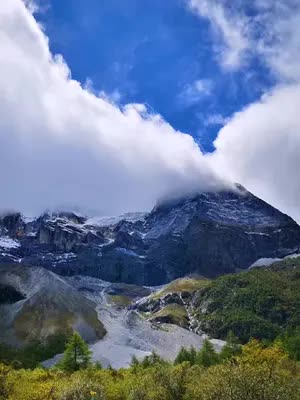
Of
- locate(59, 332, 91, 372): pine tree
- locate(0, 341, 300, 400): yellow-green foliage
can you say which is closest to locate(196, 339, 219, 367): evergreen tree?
locate(59, 332, 91, 372): pine tree

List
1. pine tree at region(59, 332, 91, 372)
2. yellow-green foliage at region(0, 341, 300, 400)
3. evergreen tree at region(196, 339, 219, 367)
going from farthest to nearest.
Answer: evergreen tree at region(196, 339, 219, 367), pine tree at region(59, 332, 91, 372), yellow-green foliage at region(0, 341, 300, 400)

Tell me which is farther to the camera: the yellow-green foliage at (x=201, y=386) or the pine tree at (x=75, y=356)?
the pine tree at (x=75, y=356)

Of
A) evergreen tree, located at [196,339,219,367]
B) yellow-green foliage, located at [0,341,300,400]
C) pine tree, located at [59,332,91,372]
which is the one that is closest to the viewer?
yellow-green foliage, located at [0,341,300,400]

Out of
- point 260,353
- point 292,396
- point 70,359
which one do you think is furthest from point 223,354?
point 292,396

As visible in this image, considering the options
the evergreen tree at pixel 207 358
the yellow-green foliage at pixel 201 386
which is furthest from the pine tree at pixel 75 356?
the yellow-green foliage at pixel 201 386

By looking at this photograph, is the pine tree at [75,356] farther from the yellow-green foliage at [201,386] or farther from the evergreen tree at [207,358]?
the yellow-green foliage at [201,386]

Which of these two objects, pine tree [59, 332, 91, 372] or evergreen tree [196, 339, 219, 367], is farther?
evergreen tree [196, 339, 219, 367]

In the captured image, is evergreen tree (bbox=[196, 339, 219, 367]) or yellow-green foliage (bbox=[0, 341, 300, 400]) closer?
yellow-green foliage (bbox=[0, 341, 300, 400])

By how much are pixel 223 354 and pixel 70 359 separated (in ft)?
175

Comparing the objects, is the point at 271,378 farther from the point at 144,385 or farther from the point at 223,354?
the point at 223,354

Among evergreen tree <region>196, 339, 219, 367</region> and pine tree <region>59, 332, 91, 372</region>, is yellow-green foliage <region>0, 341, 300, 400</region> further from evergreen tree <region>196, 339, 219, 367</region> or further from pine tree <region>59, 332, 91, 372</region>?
evergreen tree <region>196, 339, 219, 367</region>

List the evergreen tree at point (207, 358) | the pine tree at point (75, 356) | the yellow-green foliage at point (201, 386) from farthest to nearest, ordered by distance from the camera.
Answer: the evergreen tree at point (207, 358) → the pine tree at point (75, 356) → the yellow-green foliage at point (201, 386)

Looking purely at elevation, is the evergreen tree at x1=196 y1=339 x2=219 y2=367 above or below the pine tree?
above

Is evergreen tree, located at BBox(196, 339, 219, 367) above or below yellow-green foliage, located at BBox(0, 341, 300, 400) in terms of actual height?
above
